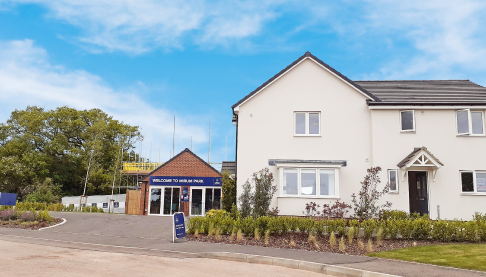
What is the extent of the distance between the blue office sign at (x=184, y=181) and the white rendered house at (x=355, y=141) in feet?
29.8

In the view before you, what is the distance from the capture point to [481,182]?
765 inches

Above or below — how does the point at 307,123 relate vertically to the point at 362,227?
above

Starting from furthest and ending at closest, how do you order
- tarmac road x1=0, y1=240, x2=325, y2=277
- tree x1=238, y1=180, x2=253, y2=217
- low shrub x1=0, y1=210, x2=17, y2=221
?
low shrub x1=0, y1=210, x2=17, y2=221, tree x1=238, y1=180, x2=253, y2=217, tarmac road x1=0, y1=240, x2=325, y2=277

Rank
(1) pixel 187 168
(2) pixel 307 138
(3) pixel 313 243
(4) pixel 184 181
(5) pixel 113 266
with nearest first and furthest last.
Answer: (5) pixel 113 266, (3) pixel 313 243, (2) pixel 307 138, (4) pixel 184 181, (1) pixel 187 168

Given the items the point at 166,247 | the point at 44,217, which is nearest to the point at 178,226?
the point at 166,247

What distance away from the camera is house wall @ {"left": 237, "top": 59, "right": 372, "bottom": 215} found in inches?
794

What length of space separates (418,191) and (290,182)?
6.37 meters

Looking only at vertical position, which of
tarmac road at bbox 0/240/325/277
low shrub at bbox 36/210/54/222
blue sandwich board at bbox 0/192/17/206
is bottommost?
tarmac road at bbox 0/240/325/277

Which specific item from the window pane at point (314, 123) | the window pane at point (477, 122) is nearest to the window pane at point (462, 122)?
the window pane at point (477, 122)

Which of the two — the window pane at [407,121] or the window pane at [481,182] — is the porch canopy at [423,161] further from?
the window pane at [481,182]

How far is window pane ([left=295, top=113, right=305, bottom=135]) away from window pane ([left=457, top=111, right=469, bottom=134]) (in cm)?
753

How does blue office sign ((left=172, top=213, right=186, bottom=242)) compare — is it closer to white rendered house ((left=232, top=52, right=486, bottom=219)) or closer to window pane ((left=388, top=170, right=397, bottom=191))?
white rendered house ((left=232, top=52, right=486, bottom=219))

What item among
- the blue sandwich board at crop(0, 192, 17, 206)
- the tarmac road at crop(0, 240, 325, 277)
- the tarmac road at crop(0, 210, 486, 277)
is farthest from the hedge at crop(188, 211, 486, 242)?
the blue sandwich board at crop(0, 192, 17, 206)

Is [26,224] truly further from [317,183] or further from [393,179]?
[393,179]
